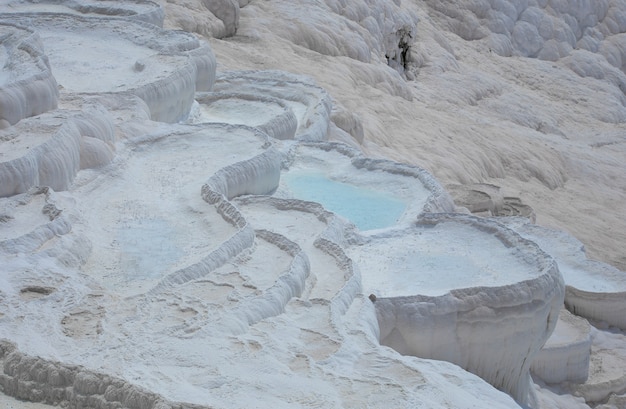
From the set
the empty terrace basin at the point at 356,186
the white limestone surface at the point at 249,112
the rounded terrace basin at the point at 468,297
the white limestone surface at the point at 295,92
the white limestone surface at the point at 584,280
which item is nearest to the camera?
the rounded terrace basin at the point at 468,297

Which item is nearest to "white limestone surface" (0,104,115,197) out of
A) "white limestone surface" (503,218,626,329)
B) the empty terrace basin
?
the empty terrace basin

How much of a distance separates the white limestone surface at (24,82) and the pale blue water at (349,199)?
2.13 meters

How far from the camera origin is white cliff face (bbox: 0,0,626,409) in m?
4.68

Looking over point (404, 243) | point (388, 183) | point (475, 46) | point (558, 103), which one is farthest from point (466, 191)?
point (475, 46)

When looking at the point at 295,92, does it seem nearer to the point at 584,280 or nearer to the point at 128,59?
the point at 128,59

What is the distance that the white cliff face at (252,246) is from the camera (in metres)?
4.68

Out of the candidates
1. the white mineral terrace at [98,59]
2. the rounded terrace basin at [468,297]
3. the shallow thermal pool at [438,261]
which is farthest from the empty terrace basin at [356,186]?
the white mineral terrace at [98,59]

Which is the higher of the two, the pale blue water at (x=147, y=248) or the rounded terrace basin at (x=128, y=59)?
the pale blue water at (x=147, y=248)

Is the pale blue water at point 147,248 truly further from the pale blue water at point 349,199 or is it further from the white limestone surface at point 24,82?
the pale blue water at point 349,199

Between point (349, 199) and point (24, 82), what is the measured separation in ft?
9.05

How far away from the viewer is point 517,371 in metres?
6.50

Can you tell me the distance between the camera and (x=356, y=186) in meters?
8.50

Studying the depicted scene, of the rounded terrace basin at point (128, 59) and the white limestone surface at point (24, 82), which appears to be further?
the rounded terrace basin at point (128, 59)

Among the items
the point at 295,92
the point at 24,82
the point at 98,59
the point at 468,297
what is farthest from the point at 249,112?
the point at 468,297
